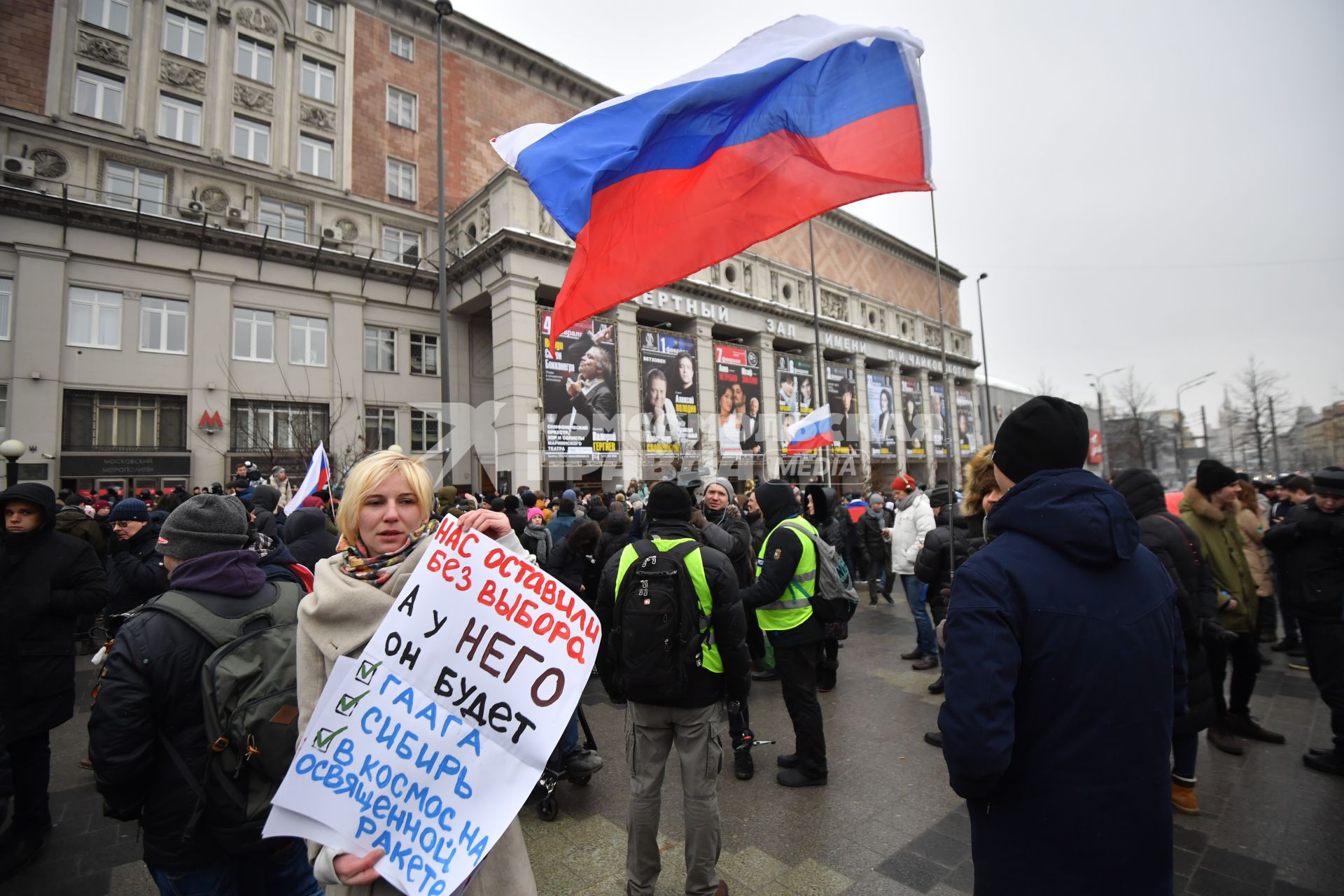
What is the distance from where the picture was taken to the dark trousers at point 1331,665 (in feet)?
13.8

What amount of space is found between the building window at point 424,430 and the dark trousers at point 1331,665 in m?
24.1

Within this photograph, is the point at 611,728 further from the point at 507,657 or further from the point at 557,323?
the point at 507,657

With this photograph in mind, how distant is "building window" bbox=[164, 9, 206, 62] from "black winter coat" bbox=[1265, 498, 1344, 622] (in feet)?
97.1

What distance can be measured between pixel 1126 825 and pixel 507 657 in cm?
185

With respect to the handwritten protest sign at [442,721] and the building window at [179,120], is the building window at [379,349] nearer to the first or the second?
the building window at [179,120]

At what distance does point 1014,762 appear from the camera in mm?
1758

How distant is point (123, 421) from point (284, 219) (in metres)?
8.67

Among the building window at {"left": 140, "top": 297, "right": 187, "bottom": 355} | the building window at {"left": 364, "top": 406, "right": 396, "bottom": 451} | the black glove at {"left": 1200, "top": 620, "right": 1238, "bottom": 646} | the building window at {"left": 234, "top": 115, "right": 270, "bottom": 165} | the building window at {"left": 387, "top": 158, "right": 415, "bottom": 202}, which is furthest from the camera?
the building window at {"left": 387, "top": 158, "right": 415, "bottom": 202}

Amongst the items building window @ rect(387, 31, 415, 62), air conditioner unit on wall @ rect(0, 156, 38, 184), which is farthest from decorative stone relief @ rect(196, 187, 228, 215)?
building window @ rect(387, 31, 415, 62)

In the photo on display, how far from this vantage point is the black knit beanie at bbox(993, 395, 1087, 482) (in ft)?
6.36

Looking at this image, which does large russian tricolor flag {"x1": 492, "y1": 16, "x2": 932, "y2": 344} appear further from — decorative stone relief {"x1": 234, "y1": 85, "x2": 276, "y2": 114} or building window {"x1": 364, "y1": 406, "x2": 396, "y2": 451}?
decorative stone relief {"x1": 234, "y1": 85, "x2": 276, "y2": 114}

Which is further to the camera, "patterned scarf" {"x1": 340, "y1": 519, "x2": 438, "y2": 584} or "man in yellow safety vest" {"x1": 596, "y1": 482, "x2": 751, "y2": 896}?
"man in yellow safety vest" {"x1": 596, "y1": 482, "x2": 751, "y2": 896}

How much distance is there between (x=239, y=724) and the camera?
1.91m

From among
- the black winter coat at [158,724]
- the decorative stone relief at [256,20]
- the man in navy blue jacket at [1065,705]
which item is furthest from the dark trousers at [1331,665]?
the decorative stone relief at [256,20]
